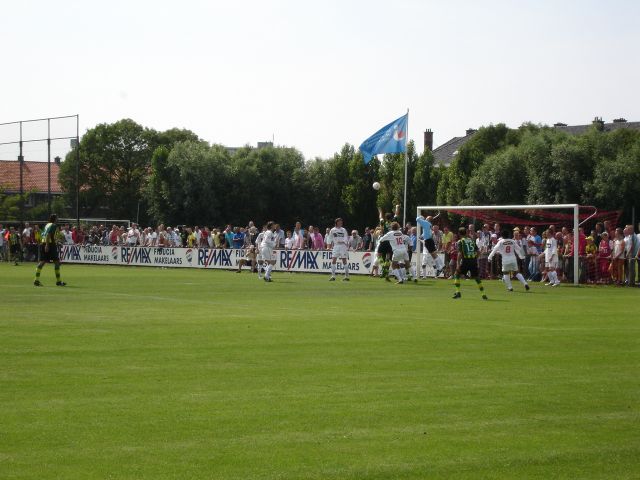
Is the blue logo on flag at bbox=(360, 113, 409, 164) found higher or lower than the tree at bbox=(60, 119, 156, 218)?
lower

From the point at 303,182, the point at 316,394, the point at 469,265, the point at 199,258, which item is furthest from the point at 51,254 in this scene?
the point at 303,182

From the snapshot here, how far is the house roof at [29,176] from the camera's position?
6088 centimetres

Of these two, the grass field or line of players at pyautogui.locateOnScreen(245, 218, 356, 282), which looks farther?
line of players at pyautogui.locateOnScreen(245, 218, 356, 282)

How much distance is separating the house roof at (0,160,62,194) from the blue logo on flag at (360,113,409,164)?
23.5 metres

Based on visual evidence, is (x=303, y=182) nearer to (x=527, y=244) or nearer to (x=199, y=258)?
(x=199, y=258)

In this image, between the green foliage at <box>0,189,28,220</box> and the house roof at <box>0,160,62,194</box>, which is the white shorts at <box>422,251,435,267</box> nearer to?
the house roof at <box>0,160,62,194</box>

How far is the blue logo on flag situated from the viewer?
144ft

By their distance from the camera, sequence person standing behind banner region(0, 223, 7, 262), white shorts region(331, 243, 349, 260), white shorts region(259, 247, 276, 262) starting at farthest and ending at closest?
person standing behind banner region(0, 223, 7, 262), white shorts region(331, 243, 349, 260), white shorts region(259, 247, 276, 262)

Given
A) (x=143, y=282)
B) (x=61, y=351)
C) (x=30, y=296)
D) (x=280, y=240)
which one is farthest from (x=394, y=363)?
(x=280, y=240)

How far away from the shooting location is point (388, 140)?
44.2 metres

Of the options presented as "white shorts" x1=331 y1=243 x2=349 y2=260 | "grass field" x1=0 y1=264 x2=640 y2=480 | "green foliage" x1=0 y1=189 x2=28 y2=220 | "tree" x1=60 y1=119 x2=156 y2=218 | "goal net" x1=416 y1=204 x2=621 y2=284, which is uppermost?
A: "tree" x1=60 y1=119 x2=156 y2=218

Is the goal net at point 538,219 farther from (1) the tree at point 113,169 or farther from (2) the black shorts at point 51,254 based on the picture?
(1) the tree at point 113,169

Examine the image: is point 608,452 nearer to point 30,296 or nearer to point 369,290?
point 30,296

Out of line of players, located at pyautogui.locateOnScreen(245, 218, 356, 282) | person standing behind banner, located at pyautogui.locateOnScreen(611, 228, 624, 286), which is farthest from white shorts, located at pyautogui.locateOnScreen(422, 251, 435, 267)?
Answer: person standing behind banner, located at pyautogui.locateOnScreen(611, 228, 624, 286)
